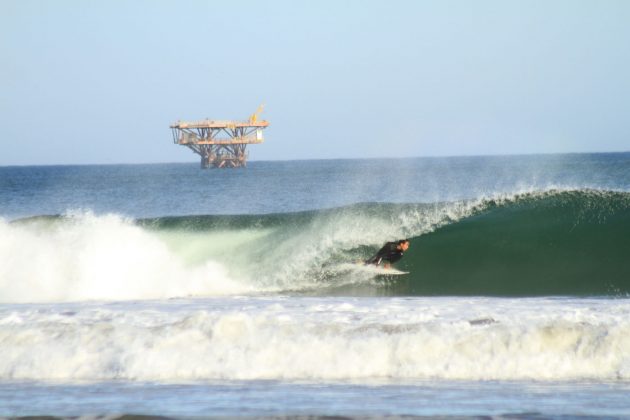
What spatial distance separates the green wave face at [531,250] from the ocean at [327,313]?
2.1 inches

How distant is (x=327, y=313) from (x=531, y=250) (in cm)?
828

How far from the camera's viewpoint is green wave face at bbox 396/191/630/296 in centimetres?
1620

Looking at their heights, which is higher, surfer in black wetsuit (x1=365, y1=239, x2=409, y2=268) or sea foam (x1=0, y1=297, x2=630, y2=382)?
surfer in black wetsuit (x1=365, y1=239, x2=409, y2=268)

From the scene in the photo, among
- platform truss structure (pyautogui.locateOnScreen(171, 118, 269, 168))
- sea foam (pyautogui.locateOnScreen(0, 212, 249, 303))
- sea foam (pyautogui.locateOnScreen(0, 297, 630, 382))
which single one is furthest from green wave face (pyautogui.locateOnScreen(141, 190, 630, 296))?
platform truss structure (pyautogui.locateOnScreen(171, 118, 269, 168))

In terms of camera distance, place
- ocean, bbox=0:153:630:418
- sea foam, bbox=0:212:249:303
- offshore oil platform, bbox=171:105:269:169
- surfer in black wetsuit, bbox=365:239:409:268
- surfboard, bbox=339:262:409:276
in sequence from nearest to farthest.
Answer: ocean, bbox=0:153:630:418
sea foam, bbox=0:212:249:303
surfboard, bbox=339:262:409:276
surfer in black wetsuit, bbox=365:239:409:268
offshore oil platform, bbox=171:105:269:169

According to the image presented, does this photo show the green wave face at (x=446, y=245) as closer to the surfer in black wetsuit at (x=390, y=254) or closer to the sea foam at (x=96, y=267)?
the surfer in black wetsuit at (x=390, y=254)

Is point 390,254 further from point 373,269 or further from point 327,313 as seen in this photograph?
point 327,313

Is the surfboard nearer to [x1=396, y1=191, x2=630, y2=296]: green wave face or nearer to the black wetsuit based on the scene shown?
the black wetsuit

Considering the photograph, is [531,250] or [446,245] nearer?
[531,250]

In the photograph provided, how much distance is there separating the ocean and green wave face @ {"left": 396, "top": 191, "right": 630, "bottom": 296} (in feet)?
0.17

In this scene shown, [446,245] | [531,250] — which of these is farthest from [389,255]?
[531,250]

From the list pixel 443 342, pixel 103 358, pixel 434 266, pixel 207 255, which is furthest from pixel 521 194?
pixel 103 358

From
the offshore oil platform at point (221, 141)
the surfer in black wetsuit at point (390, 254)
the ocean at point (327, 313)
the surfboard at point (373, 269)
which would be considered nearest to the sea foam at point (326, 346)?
the ocean at point (327, 313)

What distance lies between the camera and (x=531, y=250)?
1852cm
